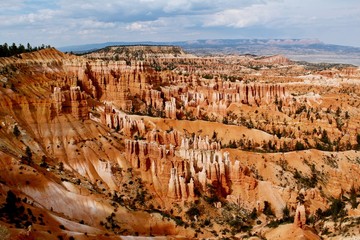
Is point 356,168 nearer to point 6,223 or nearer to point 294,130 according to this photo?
point 294,130

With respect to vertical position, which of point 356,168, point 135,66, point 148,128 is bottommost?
point 356,168

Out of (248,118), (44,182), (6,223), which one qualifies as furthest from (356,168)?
(6,223)

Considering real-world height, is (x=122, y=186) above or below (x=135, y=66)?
below

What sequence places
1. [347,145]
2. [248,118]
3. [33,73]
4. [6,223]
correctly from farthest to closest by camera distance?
[248,118] → [347,145] → [33,73] → [6,223]

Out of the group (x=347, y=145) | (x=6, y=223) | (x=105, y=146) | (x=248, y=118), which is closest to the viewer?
(x=6, y=223)

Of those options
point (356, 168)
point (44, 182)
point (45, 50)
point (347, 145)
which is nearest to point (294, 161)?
point (356, 168)

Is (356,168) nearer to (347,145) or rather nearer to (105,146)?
(347,145)

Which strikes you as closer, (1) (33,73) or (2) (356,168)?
(2) (356,168)
